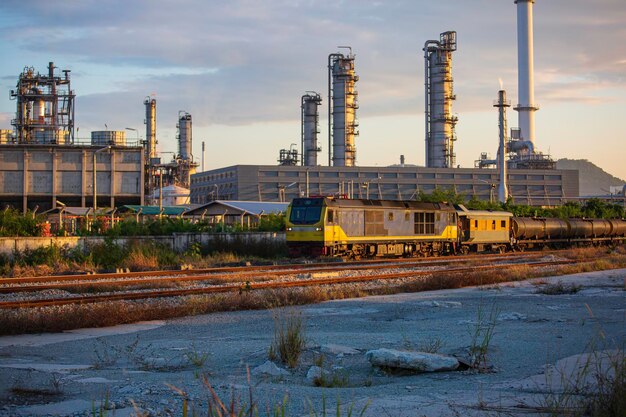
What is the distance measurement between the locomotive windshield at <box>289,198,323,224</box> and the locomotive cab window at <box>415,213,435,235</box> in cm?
744

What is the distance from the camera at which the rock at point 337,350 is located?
1142 centimetres

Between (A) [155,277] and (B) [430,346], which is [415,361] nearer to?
(B) [430,346]

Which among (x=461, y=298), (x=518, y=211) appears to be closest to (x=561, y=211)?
(x=518, y=211)

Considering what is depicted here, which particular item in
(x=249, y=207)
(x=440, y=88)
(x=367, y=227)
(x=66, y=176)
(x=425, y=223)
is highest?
(x=440, y=88)

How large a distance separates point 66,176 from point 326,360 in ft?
254

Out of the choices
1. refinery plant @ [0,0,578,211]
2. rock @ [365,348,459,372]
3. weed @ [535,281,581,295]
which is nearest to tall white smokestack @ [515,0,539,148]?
refinery plant @ [0,0,578,211]

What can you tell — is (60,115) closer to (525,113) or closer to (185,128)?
(185,128)

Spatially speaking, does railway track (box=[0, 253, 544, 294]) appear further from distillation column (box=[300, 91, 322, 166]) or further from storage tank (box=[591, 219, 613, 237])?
distillation column (box=[300, 91, 322, 166])

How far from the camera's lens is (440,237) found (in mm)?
43094

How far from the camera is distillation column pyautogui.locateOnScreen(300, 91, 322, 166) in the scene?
354ft

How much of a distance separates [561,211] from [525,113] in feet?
142

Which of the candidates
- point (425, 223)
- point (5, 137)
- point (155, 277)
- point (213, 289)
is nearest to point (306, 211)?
point (425, 223)

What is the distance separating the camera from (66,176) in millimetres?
83312

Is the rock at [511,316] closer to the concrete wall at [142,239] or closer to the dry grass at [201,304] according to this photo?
the dry grass at [201,304]
